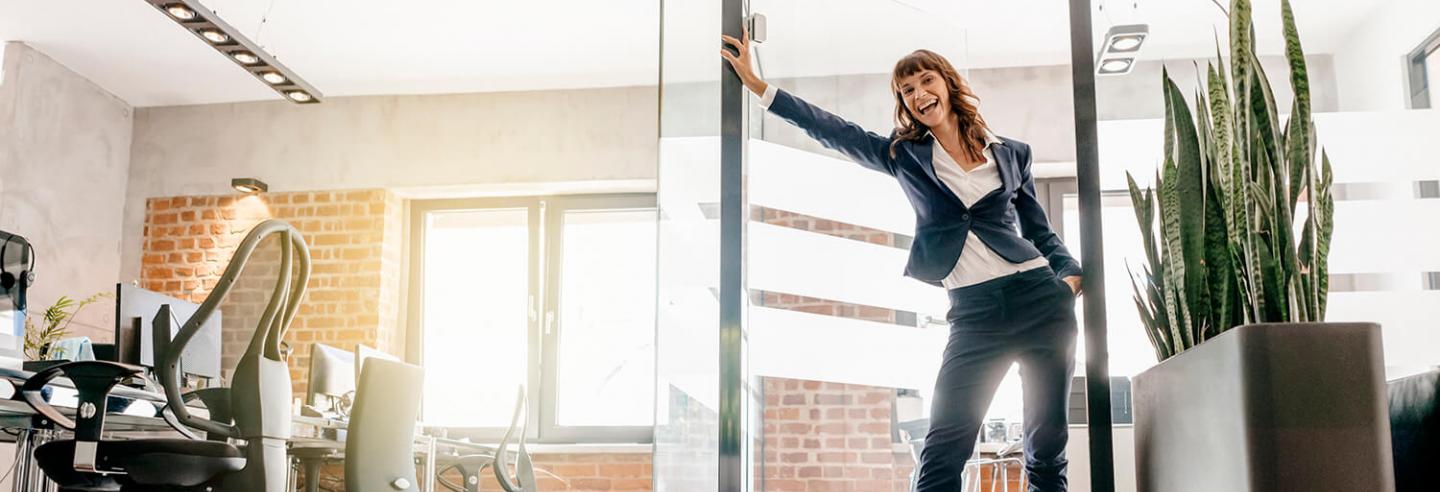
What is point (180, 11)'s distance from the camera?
14.8 ft

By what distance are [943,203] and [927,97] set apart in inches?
9.7

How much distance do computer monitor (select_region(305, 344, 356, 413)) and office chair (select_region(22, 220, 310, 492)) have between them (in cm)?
260

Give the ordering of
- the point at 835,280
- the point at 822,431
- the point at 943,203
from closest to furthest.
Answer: the point at 943,203
the point at 822,431
the point at 835,280

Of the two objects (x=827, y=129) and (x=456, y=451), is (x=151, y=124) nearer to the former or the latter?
(x=456, y=451)

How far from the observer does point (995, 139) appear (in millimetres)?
2484

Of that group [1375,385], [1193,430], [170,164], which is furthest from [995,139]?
[170,164]

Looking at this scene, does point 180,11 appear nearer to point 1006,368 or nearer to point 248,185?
point 248,185

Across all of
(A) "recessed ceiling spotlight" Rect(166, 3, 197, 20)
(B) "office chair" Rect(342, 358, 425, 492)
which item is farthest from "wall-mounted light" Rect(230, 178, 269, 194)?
(B) "office chair" Rect(342, 358, 425, 492)

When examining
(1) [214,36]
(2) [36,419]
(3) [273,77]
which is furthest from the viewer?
(3) [273,77]

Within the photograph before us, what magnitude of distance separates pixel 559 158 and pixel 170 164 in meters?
2.38

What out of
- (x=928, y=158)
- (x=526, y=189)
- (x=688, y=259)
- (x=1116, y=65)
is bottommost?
(x=688, y=259)

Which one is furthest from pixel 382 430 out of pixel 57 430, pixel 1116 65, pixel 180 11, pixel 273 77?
pixel 1116 65

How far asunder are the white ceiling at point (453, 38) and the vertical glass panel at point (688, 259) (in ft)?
9.83

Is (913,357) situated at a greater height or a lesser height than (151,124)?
lesser
